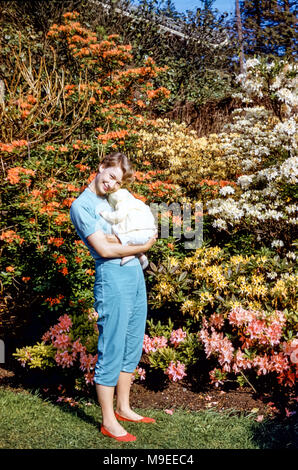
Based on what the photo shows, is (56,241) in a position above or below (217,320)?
above

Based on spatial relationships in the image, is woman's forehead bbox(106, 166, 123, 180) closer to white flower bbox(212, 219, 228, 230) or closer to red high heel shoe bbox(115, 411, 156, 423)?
red high heel shoe bbox(115, 411, 156, 423)

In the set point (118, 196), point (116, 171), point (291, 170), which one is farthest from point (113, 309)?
point (291, 170)

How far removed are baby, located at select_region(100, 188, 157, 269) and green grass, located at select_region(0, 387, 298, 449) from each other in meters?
1.18

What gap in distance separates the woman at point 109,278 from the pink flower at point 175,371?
0.87m

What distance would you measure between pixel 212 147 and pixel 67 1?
5487 mm

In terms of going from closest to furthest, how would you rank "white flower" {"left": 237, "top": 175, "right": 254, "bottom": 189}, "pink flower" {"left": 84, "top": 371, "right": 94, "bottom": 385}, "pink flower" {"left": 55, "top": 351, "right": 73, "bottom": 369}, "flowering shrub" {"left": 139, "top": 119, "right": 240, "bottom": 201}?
"pink flower" {"left": 84, "top": 371, "right": 94, "bottom": 385} < "pink flower" {"left": 55, "top": 351, "right": 73, "bottom": 369} < "white flower" {"left": 237, "top": 175, "right": 254, "bottom": 189} < "flowering shrub" {"left": 139, "top": 119, "right": 240, "bottom": 201}

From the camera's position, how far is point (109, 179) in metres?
2.65

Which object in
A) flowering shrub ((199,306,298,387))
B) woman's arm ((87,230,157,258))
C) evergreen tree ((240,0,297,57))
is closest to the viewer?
woman's arm ((87,230,157,258))

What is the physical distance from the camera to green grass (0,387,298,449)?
2732mm

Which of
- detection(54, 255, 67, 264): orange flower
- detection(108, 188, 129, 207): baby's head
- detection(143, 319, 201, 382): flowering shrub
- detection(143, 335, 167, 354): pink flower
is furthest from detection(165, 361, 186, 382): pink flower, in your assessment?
detection(108, 188, 129, 207): baby's head

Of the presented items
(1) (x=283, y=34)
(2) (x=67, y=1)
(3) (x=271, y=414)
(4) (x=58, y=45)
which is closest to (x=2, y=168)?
(3) (x=271, y=414)

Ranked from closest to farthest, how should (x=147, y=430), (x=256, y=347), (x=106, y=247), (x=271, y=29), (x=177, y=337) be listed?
(x=106, y=247), (x=147, y=430), (x=256, y=347), (x=177, y=337), (x=271, y=29)

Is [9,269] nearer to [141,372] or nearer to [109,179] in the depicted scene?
[141,372]

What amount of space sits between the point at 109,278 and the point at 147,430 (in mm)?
1114
